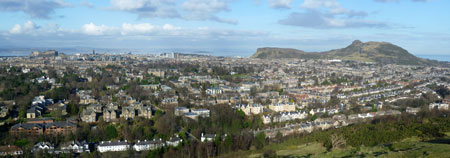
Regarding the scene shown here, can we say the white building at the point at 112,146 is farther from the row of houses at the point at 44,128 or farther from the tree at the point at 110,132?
the row of houses at the point at 44,128

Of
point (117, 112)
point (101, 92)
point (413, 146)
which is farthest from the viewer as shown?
point (101, 92)

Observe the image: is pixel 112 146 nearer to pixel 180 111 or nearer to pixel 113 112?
pixel 113 112

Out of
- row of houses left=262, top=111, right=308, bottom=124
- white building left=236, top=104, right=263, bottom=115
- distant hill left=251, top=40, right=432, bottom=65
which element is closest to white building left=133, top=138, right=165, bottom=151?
row of houses left=262, top=111, right=308, bottom=124

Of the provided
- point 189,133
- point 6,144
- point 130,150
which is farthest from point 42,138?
point 189,133

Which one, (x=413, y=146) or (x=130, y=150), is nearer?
(x=413, y=146)

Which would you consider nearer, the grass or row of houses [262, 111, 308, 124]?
the grass

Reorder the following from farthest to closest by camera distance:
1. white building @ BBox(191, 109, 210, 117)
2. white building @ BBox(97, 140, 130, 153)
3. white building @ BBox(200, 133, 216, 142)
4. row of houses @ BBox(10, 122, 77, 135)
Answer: white building @ BBox(191, 109, 210, 117)
row of houses @ BBox(10, 122, 77, 135)
white building @ BBox(200, 133, 216, 142)
white building @ BBox(97, 140, 130, 153)

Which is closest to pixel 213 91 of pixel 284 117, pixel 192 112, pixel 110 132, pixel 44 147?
pixel 192 112

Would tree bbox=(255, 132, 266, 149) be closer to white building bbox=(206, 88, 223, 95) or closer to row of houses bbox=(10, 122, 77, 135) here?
row of houses bbox=(10, 122, 77, 135)

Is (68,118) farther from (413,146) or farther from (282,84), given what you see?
(282,84)
